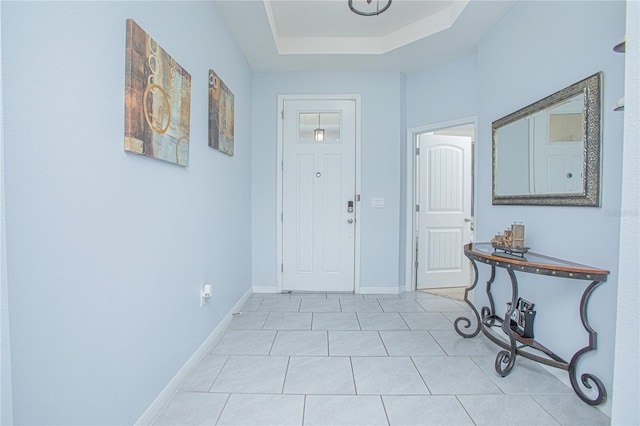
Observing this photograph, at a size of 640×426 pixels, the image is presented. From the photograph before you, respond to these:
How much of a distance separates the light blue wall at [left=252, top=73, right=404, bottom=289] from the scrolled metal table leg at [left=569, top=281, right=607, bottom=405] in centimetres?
197

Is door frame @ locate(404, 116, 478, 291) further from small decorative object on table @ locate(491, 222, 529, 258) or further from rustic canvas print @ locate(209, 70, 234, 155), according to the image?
rustic canvas print @ locate(209, 70, 234, 155)

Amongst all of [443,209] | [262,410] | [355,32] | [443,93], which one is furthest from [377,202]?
[262,410]

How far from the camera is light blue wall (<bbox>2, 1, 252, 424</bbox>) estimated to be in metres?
0.83

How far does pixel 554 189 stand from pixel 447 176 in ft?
6.32

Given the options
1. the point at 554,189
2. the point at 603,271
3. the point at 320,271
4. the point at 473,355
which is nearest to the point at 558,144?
the point at 554,189

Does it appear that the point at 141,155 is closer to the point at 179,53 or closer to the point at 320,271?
the point at 179,53

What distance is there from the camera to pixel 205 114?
2088 millimetres

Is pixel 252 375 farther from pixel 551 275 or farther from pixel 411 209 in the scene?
pixel 411 209

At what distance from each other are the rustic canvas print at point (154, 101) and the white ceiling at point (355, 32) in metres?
1.09

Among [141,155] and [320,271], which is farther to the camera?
[320,271]

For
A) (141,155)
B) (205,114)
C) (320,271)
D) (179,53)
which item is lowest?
(320,271)

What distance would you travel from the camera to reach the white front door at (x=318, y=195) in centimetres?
353

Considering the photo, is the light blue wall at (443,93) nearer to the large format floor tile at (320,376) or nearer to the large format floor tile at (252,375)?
the large format floor tile at (320,376)

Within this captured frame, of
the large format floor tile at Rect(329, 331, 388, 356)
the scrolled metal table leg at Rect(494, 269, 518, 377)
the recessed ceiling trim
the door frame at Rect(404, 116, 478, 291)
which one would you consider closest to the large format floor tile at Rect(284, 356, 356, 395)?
the large format floor tile at Rect(329, 331, 388, 356)
